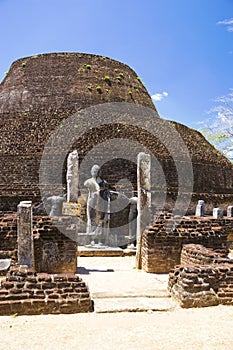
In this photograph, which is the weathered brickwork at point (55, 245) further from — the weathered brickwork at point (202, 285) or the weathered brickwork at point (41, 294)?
the weathered brickwork at point (202, 285)

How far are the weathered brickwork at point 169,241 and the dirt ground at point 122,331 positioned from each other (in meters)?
2.82

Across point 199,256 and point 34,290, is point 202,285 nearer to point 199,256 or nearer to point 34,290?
point 199,256

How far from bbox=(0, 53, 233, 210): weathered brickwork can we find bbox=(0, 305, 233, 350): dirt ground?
15572 mm

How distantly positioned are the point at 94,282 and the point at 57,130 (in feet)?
61.0

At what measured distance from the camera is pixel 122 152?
2281 cm

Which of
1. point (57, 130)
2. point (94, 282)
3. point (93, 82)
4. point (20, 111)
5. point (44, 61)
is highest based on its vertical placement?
point (44, 61)

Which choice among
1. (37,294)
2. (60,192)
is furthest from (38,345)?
(60,192)

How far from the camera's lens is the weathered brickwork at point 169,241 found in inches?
313

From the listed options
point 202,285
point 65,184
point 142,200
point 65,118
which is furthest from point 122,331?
point 65,118

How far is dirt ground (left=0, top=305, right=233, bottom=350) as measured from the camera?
387 cm

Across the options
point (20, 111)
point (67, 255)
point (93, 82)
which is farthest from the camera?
point (93, 82)

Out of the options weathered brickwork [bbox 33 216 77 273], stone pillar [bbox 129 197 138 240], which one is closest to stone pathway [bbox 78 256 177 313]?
weathered brickwork [bbox 33 216 77 273]

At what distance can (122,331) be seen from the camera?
4.23 meters

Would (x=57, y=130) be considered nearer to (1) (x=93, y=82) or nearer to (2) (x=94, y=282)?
(1) (x=93, y=82)
